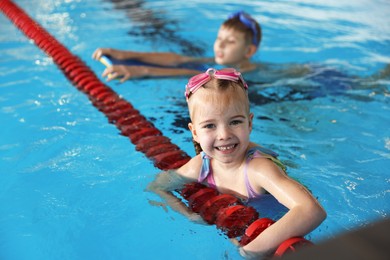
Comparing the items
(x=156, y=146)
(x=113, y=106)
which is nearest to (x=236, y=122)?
(x=156, y=146)

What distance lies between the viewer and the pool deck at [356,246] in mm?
790

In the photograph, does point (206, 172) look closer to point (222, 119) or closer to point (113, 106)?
point (222, 119)

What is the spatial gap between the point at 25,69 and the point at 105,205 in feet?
9.82

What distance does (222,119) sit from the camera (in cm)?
237

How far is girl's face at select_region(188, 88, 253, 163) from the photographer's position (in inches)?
92.7

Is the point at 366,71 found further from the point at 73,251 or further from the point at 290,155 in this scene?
the point at 73,251

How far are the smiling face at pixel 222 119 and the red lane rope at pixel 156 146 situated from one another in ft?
1.09

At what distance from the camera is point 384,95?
4.62m

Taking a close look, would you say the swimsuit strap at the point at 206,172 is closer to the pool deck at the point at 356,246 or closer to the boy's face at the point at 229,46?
the pool deck at the point at 356,246

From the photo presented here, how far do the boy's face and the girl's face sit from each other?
8.81 ft

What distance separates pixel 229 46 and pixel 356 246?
439 centimetres

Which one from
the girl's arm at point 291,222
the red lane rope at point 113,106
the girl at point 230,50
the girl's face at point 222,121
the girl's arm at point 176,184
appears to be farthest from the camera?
the girl at point 230,50

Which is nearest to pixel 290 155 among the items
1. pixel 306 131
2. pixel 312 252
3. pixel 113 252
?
→ pixel 306 131

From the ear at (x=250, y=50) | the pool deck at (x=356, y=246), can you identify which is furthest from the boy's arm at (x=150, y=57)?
the pool deck at (x=356, y=246)
